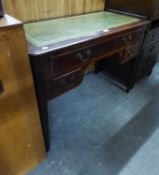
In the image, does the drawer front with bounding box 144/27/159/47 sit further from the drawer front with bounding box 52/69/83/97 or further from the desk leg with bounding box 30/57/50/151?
the desk leg with bounding box 30/57/50/151

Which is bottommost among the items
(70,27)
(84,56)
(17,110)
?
(17,110)

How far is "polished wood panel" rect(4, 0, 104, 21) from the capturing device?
1.14m

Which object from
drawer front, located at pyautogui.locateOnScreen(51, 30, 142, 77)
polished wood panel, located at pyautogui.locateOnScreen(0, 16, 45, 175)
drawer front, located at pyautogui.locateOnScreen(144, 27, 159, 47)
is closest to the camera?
polished wood panel, located at pyautogui.locateOnScreen(0, 16, 45, 175)

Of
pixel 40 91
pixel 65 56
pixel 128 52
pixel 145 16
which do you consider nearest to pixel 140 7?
pixel 145 16

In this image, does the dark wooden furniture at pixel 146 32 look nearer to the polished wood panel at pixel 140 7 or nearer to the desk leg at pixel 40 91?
the polished wood panel at pixel 140 7

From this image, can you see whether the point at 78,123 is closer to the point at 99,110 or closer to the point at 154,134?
the point at 99,110

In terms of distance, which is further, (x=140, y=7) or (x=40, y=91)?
(x=140, y=7)

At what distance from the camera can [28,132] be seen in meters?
0.92

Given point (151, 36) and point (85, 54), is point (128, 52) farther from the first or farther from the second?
point (85, 54)

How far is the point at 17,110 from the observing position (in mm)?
790

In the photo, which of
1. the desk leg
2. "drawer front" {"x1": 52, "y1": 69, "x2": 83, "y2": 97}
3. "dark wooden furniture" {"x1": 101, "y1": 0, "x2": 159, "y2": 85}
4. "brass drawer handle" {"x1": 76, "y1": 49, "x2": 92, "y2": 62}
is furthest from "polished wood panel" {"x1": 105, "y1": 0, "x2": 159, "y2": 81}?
the desk leg

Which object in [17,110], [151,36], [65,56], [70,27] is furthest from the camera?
[151,36]

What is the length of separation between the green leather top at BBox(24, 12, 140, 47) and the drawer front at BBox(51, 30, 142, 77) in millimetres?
95

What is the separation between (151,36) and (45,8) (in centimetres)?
105
